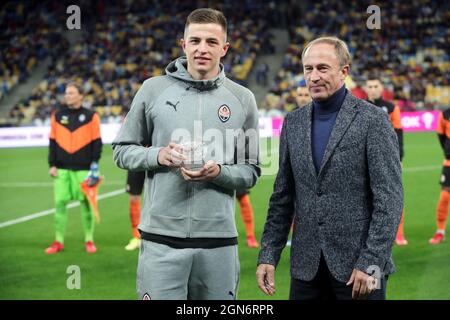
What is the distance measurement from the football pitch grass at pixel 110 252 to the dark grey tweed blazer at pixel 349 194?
342 centimetres

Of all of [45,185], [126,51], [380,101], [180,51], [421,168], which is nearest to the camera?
[380,101]

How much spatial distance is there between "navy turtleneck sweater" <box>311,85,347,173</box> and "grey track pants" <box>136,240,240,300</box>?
0.68 m

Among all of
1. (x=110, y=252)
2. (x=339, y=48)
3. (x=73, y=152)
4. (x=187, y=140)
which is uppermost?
(x=339, y=48)

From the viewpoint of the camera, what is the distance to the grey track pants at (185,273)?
3547mm

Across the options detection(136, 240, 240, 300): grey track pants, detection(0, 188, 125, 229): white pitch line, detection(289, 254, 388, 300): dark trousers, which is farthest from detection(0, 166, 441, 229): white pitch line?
detection(289, 254, 388, 300): dark trousers

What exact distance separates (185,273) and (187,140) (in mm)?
629

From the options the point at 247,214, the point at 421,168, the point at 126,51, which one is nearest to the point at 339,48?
the point at 247,214

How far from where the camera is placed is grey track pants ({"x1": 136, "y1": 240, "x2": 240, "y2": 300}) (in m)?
3.55

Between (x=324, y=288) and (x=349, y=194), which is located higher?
(x=349, y=194)

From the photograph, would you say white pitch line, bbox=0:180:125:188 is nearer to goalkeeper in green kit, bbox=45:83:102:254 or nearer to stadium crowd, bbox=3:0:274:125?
goalkeeper in green kit, bbox=45:83:102:254

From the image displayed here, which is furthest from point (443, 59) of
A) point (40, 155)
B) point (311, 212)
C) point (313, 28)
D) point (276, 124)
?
point (311, 212)

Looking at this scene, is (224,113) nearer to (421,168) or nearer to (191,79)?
(191,79)

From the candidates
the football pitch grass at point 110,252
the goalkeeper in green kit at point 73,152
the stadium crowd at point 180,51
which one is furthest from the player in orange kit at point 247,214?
the stadium crowd at point 180,51

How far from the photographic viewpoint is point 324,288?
11.2 feet
